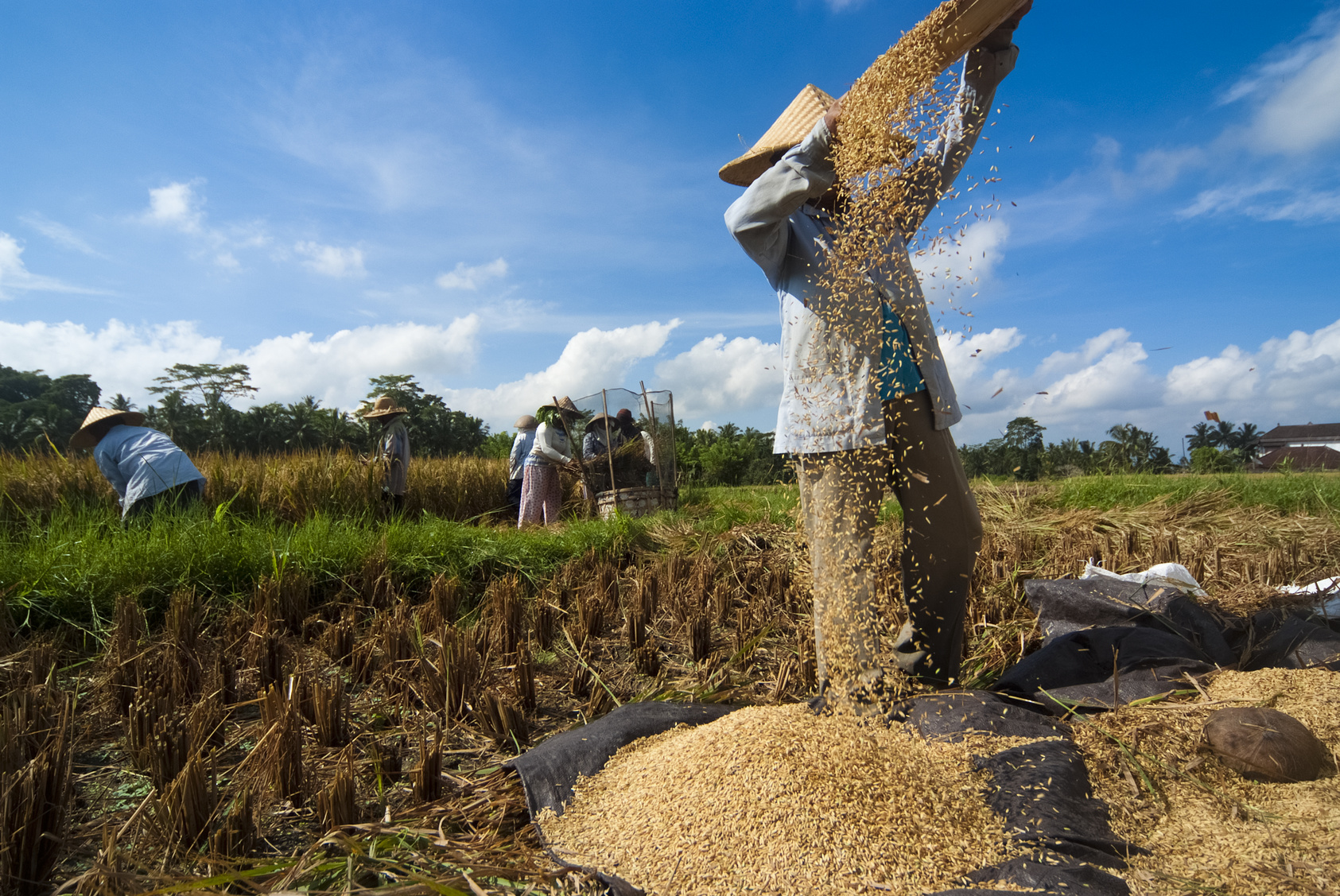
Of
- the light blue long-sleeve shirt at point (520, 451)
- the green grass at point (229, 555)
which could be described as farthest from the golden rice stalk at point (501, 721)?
the light blue long-sleeve shirt at point (520, 451)

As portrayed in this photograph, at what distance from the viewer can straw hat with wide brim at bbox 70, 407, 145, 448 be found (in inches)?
190

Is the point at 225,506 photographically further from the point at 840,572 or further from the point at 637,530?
the point at 840,572

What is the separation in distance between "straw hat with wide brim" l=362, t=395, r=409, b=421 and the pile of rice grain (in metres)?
6.12

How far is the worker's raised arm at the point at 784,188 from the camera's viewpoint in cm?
188

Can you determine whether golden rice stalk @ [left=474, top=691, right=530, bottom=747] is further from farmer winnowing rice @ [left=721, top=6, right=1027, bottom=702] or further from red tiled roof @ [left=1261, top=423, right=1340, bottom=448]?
red tiled roof @ [left=1261, top=423, right=1340, bottom=448]

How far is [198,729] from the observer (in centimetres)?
180

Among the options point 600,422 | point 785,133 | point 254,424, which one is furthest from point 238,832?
point 254,424

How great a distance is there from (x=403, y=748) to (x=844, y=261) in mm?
1881

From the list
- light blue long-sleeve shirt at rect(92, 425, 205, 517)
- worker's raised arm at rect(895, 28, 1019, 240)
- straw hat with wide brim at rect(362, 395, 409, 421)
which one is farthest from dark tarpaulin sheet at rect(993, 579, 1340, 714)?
straw hat with wide brim at rect(362, 395, 409, 421)

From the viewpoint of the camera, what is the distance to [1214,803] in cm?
147

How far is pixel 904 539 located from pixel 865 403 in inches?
19.7

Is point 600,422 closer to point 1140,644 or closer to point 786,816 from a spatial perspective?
point 1140,644

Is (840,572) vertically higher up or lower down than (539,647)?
higher up

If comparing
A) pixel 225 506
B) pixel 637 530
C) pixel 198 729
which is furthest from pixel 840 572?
pixel 225 506
